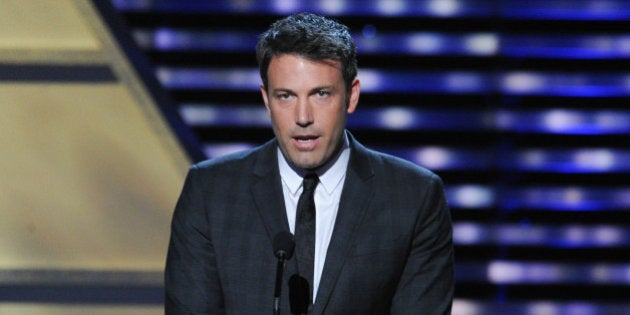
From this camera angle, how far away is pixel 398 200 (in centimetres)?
263

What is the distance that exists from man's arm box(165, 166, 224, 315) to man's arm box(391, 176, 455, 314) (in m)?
0.43

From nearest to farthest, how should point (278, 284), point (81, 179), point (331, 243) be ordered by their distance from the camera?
point (278, 284) → point (331, 243) → point (81, 179)

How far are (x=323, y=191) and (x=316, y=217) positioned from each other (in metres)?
0.07

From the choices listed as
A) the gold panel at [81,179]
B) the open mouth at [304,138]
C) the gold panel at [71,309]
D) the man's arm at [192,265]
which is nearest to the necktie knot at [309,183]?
the open mouth at [304,138]

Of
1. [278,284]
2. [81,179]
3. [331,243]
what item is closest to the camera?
[278,284]

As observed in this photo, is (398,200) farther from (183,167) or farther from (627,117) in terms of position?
(627,117)

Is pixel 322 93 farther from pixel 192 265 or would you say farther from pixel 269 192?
pixel 192 265

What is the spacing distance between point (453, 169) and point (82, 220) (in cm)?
238

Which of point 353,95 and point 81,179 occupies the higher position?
point 353,95

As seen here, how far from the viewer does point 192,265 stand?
2604 millimetres

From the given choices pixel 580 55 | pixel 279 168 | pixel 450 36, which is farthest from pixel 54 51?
pixel 580 55

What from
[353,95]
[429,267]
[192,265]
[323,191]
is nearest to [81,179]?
[192,265]

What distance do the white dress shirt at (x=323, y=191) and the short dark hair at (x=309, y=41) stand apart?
0.79 feet

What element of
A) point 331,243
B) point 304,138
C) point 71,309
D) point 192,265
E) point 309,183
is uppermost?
point 304,138
